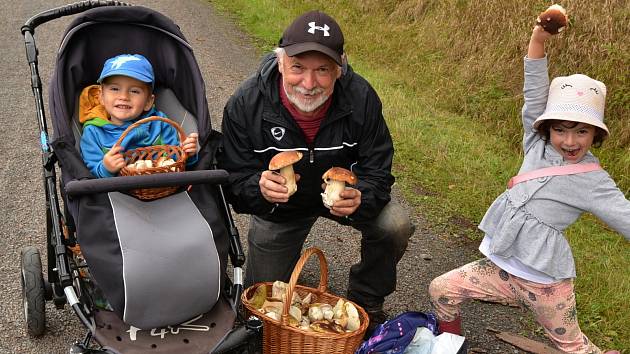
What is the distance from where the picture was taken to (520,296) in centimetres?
367

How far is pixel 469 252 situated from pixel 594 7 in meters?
3.91

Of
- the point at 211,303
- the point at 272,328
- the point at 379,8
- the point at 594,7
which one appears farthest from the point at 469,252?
the point at 379,8

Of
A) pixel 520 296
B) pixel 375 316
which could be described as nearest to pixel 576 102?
pixel 520 296

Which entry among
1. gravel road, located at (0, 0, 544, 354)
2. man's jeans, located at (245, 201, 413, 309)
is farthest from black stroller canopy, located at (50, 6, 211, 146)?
gravel road, located at (0, 0, 544, 354)

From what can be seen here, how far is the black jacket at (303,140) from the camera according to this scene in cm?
376

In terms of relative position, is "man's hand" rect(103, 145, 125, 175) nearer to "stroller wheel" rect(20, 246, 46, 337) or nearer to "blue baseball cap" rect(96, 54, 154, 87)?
"blue baseball cap" rect(96, 54, 154, 87)

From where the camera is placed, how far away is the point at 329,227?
17.5 feet

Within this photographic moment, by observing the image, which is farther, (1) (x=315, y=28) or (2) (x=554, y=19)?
(1) (x=315, y=28)

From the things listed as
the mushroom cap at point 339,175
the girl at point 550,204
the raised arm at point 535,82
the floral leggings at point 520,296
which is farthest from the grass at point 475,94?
the mushroom cap at point 339,175

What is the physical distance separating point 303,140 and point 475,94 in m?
4.67

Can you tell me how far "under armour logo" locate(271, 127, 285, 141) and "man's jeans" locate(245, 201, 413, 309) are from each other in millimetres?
513

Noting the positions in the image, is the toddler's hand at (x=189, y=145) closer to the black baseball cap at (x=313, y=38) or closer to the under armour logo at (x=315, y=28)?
the black baseball cap at (x=313, y=38)

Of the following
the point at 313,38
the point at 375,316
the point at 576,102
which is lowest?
the point at 375,316

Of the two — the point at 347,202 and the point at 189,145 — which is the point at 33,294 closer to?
the point at 189,145
